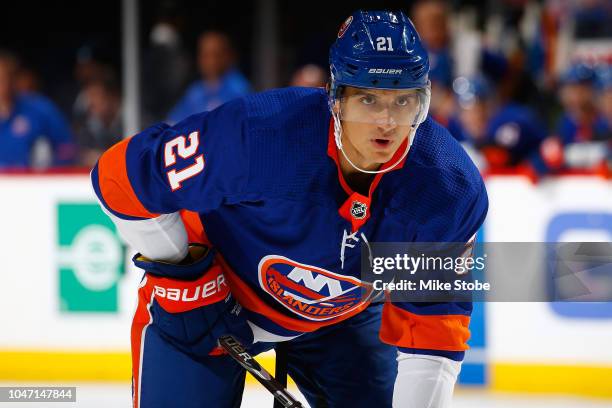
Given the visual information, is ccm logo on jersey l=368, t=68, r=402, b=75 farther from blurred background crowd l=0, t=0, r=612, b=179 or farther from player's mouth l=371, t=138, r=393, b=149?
blurred background crowd l=0, t=0, r=612, b=179

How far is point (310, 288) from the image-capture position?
6.96 ft

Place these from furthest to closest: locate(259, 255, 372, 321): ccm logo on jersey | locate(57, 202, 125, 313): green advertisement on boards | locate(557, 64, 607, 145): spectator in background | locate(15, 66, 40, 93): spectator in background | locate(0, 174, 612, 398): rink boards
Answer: locate(15, 66, 40, 93): spectator in background < locate(557, 64, 607, 145): spectator in background < locate(57, 202, 125, 313): green advertisement on boards < locate(0, 174, 612, 398): rink boards < locate(259, 255, 372, 321): ccm logo on jersey

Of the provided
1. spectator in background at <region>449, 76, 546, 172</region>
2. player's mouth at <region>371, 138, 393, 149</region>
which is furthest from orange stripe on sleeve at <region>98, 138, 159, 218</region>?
spectator in background at <region>449, 76, 546, 172</region>

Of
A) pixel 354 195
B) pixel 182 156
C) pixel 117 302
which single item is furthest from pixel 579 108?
pixel 182 156

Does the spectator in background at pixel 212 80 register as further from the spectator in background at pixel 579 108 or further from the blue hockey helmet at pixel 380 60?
the blue hockey helmet at pixel 380 60

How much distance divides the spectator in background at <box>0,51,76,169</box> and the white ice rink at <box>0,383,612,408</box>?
1.74 meters

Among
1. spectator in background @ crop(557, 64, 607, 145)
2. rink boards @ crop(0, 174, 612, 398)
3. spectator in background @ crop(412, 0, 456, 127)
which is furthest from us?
spectator in background @ crop(412, 0, 456, 127)

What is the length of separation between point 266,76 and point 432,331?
3.28 meters

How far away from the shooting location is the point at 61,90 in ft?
18.2

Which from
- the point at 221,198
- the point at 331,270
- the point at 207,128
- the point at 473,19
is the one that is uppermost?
the point at 473,19

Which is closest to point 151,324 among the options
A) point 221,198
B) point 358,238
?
point 221,198

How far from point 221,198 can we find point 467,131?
2678mm

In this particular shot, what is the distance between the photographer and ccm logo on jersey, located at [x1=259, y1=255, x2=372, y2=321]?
6.87ft

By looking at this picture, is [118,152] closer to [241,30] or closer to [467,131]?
[467,131]
